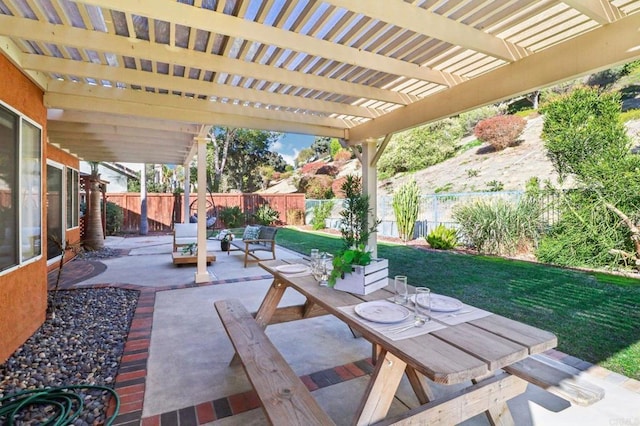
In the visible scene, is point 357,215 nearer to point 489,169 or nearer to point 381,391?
point 381,391

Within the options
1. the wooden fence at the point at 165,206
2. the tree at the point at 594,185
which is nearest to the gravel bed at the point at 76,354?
the tree at the point at 594,185

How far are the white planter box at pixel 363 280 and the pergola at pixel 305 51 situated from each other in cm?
152

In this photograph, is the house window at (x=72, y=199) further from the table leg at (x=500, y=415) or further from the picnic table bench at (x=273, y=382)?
the table leg at (x=500, y=415)

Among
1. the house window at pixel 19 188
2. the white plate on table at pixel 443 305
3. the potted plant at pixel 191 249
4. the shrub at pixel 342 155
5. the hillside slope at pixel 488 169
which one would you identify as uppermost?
the shrub at pixel 342 155

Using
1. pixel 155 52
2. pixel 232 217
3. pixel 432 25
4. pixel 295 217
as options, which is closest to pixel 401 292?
pixel 432 25

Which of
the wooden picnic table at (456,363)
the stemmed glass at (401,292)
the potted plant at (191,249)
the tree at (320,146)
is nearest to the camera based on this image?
the wooden picnic table at (456,363)

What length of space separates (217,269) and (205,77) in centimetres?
365

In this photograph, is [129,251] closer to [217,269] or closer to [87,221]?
[87,221]

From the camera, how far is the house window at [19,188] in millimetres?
2525

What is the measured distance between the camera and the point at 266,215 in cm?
1405

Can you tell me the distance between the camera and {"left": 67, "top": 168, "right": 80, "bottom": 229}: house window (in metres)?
7.11

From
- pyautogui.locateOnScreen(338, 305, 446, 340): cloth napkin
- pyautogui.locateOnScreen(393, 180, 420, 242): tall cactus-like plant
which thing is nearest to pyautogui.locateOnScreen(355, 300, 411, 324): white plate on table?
pyautogui.locateOnScreen(338, 305, 446, 340): cloth napkin

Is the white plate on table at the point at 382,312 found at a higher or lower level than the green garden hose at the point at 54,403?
higher

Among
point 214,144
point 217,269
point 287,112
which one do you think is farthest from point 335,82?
point 214,144
